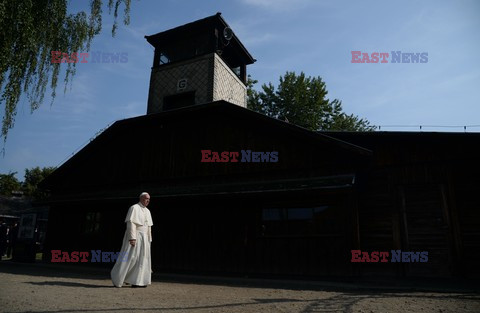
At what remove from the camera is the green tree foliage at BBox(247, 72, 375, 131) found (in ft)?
105

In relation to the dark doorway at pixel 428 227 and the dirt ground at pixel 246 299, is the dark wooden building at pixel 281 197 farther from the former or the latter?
the dirt ground at pixel 246 299

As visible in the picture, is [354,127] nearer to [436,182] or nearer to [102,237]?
[436,182]

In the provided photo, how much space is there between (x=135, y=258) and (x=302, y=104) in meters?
27.9

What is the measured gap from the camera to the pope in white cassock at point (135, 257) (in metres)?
6.42

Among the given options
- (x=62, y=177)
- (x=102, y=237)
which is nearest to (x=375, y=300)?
(x=102, y=237)

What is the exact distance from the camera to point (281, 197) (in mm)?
9305

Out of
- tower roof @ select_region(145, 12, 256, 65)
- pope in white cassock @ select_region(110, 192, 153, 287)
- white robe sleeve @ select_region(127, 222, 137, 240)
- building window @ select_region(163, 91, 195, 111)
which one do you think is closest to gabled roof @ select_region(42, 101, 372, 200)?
building window @ select_region(163, 91, 195, 111)

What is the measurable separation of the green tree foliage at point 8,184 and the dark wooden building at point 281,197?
4599cm

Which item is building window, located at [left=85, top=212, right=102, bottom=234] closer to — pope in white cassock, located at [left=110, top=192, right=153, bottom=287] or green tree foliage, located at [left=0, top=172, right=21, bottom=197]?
pope in white cassock, located at [left=110, top=192, right=153, bottom=287]

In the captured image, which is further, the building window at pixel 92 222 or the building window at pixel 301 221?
the building window at pixel 92 222

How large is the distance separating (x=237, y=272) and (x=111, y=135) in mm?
8146

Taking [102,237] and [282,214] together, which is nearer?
[282,214]

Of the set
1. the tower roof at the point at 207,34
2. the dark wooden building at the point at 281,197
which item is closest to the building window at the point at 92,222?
the dark wooden building at the point at 281,197

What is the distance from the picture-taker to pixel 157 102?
48.4ft
